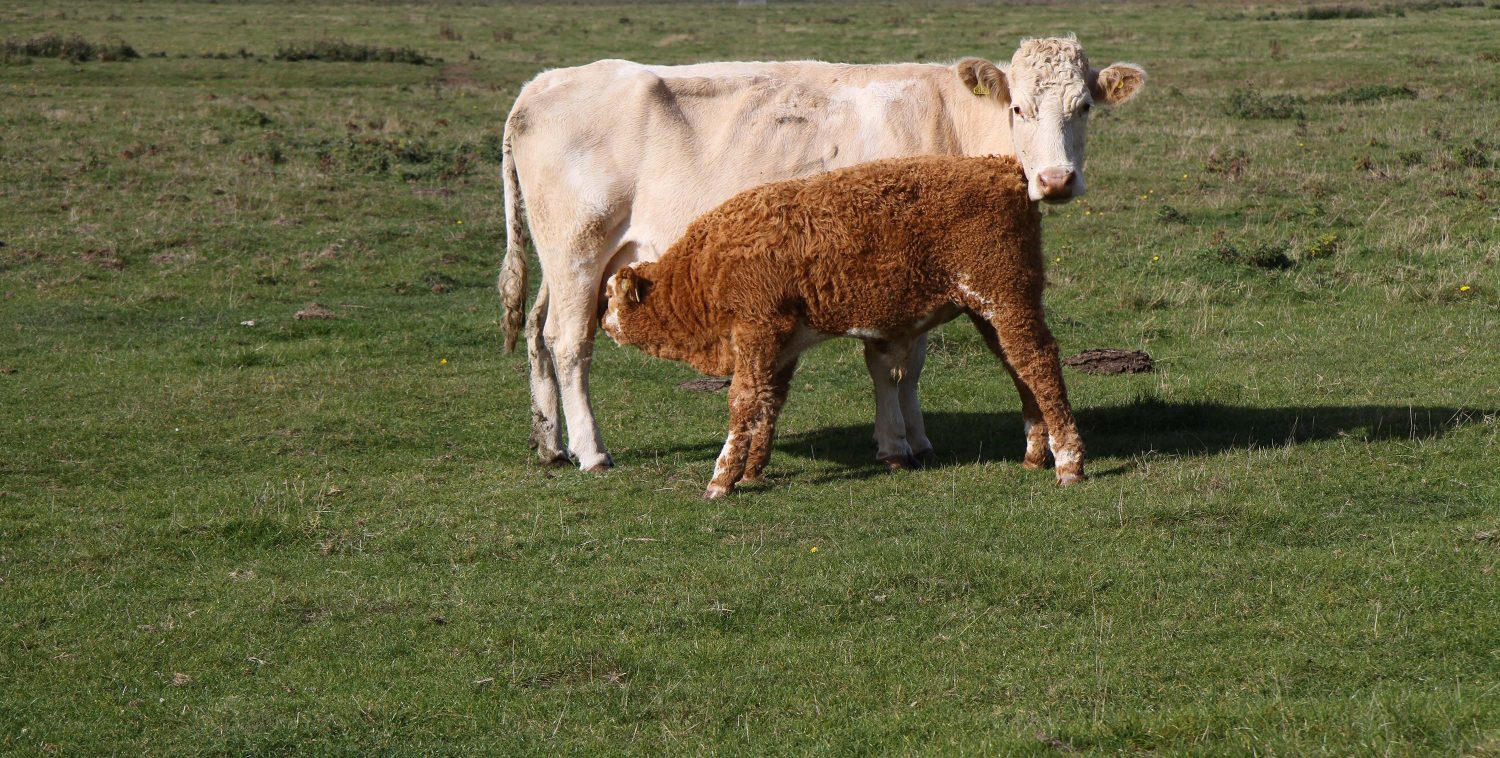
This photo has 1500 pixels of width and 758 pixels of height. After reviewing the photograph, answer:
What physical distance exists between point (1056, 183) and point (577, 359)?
383 cm

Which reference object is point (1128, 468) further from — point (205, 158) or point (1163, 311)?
point (205, 158)

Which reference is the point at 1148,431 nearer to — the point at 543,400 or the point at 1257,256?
the point at 543,400

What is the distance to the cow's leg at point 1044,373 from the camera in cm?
905

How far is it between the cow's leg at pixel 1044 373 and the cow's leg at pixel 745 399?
4.70ft

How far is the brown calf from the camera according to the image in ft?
29.6

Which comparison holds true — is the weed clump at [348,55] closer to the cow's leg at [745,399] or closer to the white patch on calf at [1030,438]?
the cow's leg at [745,399]

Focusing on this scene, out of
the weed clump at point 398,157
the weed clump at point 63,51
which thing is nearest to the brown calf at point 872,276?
the weed clump at point 398,157

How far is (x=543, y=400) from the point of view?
36.4 feet

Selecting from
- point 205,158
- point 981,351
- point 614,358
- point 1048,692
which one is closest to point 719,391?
point 614,358

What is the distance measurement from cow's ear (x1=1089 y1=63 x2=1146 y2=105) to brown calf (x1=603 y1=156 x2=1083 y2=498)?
0.92 meters

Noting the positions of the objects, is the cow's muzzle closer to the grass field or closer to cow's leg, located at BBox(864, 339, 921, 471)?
cow's leg, located at BBox(864, 339, 921, 471)

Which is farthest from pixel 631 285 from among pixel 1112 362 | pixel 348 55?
pixel 348 55

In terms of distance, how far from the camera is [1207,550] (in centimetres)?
766

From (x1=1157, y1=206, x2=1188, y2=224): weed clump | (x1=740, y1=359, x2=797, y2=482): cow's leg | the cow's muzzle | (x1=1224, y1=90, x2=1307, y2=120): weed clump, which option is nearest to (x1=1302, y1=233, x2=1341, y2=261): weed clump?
(x1=1157, y1=206, x2=1188, y2=224): weed clump
